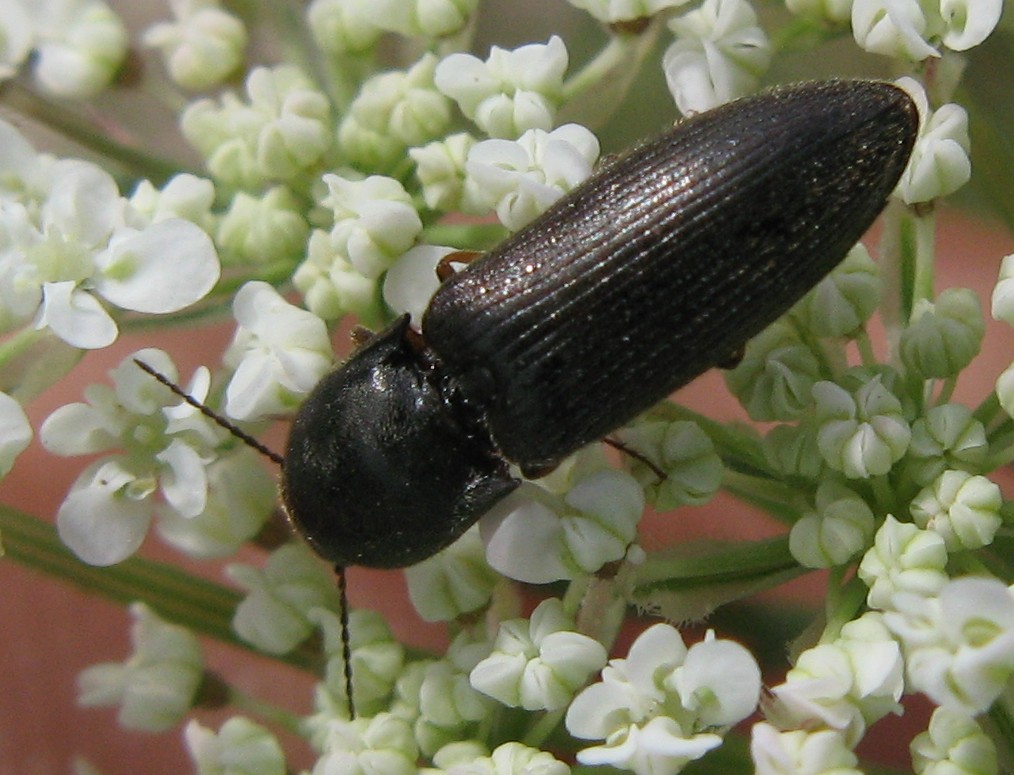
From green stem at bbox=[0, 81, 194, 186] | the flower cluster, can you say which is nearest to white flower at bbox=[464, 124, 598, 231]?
the flower cluster

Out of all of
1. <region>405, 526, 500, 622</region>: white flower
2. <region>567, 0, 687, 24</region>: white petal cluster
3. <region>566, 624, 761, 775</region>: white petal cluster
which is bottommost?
<region>405, 526, 500, 622</region>: white flower

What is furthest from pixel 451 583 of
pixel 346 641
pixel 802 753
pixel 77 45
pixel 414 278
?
pixel 77 45

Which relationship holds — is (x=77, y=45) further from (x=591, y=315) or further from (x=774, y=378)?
(x=774, y=378)

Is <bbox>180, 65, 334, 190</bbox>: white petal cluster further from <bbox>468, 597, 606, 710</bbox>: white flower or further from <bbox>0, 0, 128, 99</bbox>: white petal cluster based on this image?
<bbox>468, 597, 606, 710</bbox>: white flower

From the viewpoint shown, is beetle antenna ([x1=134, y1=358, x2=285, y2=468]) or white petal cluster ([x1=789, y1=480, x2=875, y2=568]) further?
beetle antenna ([x1=134, y1=358, x2=285, y2=468])

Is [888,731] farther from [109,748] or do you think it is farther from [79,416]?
[79,416]

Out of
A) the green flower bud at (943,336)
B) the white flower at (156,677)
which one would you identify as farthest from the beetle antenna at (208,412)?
the green flower bud at (943,336)

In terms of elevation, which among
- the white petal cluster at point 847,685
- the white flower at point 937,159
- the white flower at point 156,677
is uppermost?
the white flower at point 937,159

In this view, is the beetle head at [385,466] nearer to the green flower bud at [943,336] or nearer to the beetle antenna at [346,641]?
the beetle antenna at [346,641]
